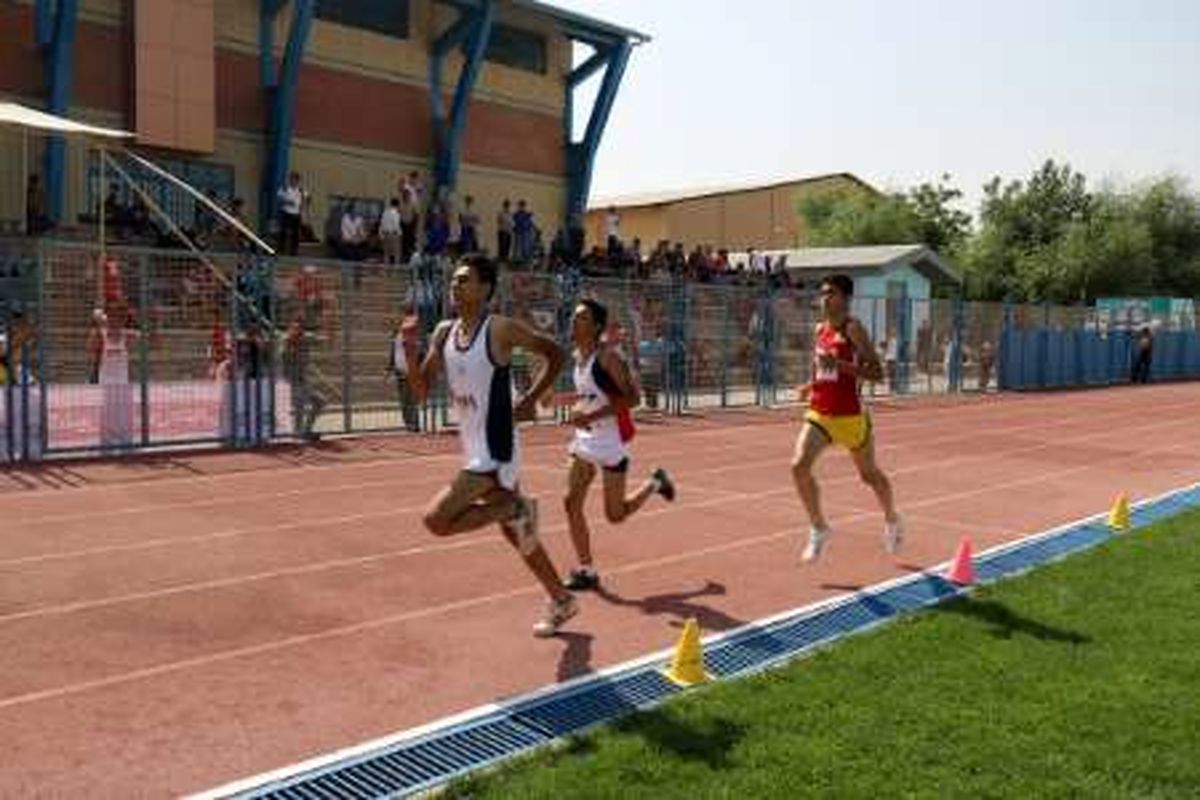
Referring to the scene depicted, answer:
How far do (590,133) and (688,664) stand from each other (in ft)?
104

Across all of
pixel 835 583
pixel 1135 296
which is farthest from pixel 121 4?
pixel 1135 296

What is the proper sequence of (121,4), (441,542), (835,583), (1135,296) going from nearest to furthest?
(835,583) → (441,542) → (121,4) → (1135,296)

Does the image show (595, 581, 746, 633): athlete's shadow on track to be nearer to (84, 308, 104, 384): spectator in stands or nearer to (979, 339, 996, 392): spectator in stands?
(84, 308, 104, 384): spectator in stands

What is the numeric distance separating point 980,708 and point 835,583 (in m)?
3.02

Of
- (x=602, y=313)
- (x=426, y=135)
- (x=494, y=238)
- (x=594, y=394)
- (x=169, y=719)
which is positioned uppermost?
(x=426, y=135)

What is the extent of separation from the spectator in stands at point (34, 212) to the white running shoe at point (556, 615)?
16373 mm

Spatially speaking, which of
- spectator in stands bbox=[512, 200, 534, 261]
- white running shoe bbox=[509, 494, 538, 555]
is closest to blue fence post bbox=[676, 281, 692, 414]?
spectator in stands bbox=[512, 200, 534, 261]

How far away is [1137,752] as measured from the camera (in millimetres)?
5316

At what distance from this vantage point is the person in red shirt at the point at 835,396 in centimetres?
895

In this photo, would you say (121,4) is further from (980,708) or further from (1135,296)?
(1135,296)

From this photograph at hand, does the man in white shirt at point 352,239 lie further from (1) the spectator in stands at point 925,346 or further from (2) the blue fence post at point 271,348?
(1) the spectator in stands at point 925,346

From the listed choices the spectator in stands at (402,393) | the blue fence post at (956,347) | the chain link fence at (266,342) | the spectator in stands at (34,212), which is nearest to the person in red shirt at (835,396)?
the chain link fence at (266,342)

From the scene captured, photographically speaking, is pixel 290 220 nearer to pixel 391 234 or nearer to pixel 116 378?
pixel 391 234

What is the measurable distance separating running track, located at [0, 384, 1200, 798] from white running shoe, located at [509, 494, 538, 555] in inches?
21.8
